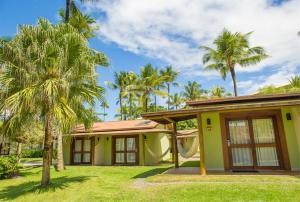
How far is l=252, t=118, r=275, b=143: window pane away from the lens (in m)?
8.95

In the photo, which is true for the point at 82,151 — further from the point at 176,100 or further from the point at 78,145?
the point at 176,100

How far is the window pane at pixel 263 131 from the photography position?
29.4ft

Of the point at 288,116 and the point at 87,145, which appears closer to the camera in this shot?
the point at 288,116

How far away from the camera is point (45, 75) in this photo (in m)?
7.52

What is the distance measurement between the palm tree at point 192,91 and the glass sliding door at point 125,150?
26272 mm

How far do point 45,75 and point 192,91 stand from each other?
3526cm

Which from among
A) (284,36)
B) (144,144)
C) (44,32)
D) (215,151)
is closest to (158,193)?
(215,151)

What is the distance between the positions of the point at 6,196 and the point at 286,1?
15.3m

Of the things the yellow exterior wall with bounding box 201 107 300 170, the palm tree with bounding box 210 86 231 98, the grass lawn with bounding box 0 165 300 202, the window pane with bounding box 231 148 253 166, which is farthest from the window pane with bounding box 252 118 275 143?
the palm tree with bounding box 210 86 231 98

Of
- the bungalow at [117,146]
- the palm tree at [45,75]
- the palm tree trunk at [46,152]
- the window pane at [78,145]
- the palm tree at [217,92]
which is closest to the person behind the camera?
the palm tree at [45,75]

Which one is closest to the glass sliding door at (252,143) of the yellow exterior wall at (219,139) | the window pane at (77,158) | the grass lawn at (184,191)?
the yellow exterior wall at (219,139)

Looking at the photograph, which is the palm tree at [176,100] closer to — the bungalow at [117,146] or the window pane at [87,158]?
the bungalow at [117,146]

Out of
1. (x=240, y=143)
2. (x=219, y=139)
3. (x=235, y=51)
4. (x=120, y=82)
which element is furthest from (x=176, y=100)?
(x=240, y=143)

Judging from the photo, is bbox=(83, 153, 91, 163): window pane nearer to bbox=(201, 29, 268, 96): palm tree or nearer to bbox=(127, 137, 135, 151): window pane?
bbox=(127, 137, 135, 151): window pane
